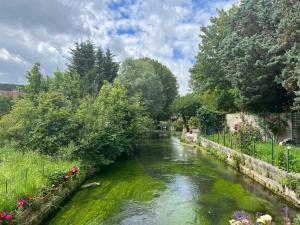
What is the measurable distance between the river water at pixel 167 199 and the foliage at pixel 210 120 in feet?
38.0

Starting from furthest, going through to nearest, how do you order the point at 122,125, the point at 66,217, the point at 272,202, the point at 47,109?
the point at 122,125 < the point at 47,109 < the point at 272,202 < the point at 66,217

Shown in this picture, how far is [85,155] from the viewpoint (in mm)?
11961

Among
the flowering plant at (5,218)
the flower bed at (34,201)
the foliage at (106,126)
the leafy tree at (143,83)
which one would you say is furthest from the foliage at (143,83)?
the flowering plant at (5,218)

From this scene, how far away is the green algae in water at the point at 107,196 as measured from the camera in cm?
708

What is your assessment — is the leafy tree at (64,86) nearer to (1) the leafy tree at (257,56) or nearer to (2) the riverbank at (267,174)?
(2) the riverbank at (267,174)

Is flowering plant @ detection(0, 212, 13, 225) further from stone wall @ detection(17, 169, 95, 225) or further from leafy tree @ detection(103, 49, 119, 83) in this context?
leafy tree @ detection(103, 49, 119, 83)

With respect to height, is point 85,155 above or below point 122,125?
below

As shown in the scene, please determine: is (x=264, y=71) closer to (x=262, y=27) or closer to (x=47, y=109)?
(x=262, y=27)

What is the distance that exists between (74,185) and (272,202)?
644 centimetres

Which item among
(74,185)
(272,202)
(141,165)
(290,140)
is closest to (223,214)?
(272,202)

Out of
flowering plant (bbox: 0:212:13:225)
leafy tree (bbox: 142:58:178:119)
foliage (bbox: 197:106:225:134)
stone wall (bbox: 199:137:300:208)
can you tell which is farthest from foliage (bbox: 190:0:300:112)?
leafy tree (bbox: 142:58:178:119)

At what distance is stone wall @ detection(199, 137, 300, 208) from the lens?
310 inches

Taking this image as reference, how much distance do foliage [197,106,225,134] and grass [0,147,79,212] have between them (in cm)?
1605

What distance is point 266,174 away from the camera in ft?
31.9
